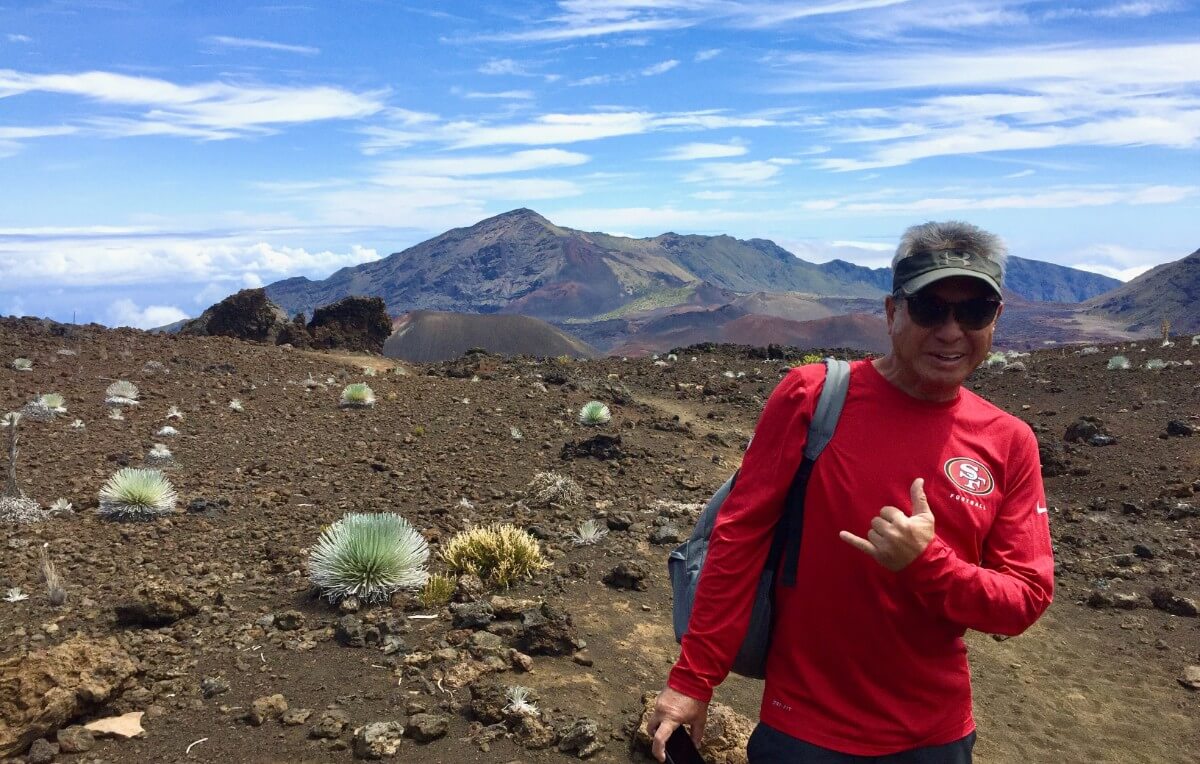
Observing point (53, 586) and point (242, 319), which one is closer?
point (53, 586)

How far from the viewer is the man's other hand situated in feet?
6.05

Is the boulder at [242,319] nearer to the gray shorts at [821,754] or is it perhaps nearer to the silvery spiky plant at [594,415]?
the silvery spiky plant at [594,415]

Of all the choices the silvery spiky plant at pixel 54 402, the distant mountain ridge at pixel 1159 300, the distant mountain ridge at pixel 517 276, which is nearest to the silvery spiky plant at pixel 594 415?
the silvery spiky plant at pixel 54 402

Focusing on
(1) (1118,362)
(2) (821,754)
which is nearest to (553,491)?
(2) (821,754)

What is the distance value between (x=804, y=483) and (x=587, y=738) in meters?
2.04

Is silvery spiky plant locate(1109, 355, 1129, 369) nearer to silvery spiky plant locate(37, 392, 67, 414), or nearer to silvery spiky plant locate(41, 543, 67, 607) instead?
silvery spiky plant locate(41, 543, 67, 607)

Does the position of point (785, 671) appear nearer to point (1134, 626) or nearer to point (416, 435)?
point (1134, 626)

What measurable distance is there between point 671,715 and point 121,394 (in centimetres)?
1068

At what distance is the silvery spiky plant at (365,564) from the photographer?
4625 millimetres

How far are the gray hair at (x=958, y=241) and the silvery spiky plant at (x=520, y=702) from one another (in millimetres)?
2534

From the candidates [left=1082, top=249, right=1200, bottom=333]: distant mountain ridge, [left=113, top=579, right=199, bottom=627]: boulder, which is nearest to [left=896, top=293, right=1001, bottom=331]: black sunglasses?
[left=113, top=579, right=199, bottom=627]: boulder

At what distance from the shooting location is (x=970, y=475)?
6.06ft

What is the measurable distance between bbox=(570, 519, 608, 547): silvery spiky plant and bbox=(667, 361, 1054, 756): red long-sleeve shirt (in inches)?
172

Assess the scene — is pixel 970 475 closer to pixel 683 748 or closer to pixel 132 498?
pixel 683 748
